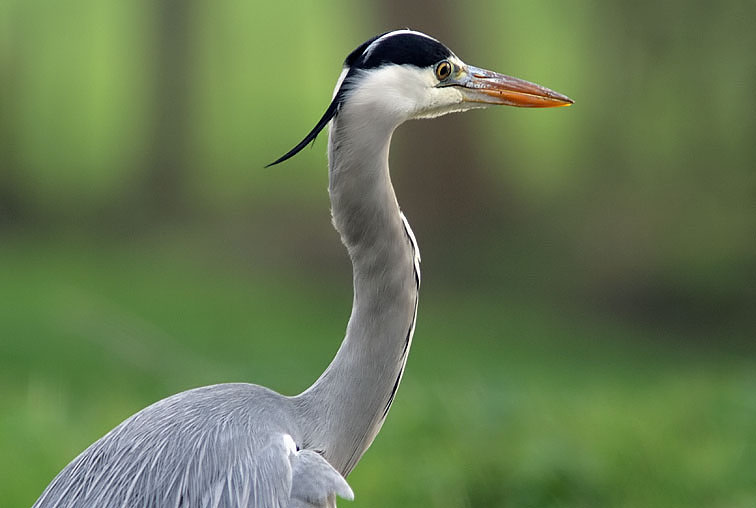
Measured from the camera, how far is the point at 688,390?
5.18 meters

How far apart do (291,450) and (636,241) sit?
799 centimetres

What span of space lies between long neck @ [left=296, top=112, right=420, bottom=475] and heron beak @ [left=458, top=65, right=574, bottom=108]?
0.33 metres

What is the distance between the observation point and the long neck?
2.80 m

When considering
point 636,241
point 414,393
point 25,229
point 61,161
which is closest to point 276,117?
point 61,161

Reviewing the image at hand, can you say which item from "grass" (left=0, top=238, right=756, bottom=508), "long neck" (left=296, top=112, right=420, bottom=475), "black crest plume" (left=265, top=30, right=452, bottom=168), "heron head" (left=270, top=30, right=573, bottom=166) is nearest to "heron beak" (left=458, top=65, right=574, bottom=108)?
"heron head" (left=270, top=30, right=573, bottom=166)

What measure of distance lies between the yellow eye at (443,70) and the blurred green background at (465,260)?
5.38 feet

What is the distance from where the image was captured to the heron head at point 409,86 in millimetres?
2768

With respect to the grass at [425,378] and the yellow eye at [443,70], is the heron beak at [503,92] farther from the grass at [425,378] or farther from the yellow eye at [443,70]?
the grass at [425,378]

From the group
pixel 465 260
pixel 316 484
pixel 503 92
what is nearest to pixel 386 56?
pixel 503 92

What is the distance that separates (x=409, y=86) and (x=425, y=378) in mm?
4491

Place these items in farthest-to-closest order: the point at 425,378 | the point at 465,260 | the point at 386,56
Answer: the point at 465,260, the point at 425,378, the point at 386,56

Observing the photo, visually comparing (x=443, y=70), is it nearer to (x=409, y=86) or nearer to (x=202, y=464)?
→ (x=409, y=86)

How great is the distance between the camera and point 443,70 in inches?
116

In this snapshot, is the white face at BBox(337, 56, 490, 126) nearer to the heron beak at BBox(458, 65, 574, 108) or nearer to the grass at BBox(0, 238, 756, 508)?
the heron beak at BBox(458, 65, 574, 108)
